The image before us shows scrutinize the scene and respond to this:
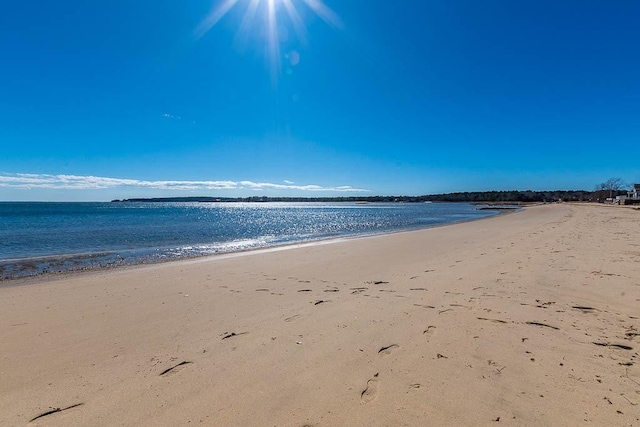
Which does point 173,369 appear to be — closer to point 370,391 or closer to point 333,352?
point 333,352

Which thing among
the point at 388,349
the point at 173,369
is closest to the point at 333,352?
the point at 388,349

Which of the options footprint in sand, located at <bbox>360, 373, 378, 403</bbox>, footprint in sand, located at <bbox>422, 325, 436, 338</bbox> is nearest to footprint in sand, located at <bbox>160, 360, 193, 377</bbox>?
footprint in sand, located at <bbox>360, 373, 378, 403</bbox>

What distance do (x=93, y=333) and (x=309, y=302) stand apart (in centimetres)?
356

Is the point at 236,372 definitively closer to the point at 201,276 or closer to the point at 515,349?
the point at 515,349

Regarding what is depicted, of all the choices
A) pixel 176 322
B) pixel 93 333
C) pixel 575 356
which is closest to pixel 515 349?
pixel 575 356

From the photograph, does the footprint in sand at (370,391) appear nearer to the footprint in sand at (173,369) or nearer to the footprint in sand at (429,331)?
the footprint in sand at (429,331)

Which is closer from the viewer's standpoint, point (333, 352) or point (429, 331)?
point (333, 352)

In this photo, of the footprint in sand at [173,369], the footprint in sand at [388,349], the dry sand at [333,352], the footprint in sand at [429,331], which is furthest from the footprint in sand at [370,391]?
the footprint in sand at [173,369]

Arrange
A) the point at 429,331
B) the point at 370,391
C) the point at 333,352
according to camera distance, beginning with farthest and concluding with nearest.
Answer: the point at 429,331 → the point at 333,352 → the point at 370,391

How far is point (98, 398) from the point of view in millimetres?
3277

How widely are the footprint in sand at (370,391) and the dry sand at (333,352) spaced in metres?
0.02

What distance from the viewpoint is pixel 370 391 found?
3258 millimetres

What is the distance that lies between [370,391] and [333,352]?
0.94 m

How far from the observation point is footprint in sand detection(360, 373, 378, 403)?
3138mm
